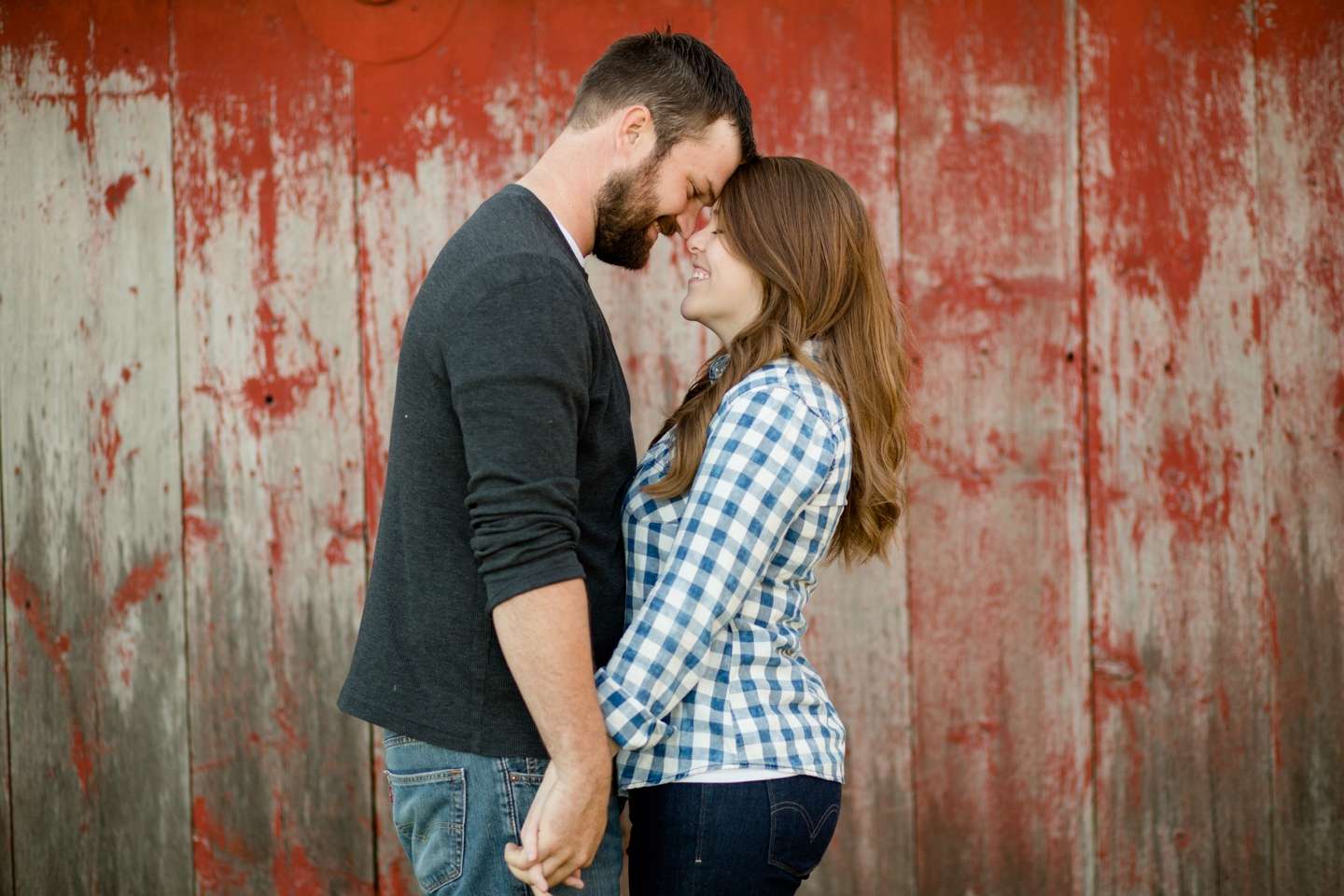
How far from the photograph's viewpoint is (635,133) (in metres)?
1.32

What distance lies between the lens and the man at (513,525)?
3.47 ft

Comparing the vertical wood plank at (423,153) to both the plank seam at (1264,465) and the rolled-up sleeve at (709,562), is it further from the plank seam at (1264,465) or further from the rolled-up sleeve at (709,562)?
the plank seam at (1264,465)

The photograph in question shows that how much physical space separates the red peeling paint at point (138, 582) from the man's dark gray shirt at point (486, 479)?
107 cm

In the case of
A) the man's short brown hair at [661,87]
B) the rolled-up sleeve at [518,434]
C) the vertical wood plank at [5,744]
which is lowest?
the vertical wood plank at [5,744]

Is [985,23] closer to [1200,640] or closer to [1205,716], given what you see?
[1200,640]

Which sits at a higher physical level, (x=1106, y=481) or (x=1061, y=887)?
(x=1106, y=481)

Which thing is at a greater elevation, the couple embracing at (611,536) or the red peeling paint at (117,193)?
the red peeling paint at (117,193)

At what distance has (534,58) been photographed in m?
1.99

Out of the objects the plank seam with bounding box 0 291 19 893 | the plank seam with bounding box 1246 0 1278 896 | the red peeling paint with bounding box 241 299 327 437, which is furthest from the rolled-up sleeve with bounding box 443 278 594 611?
the plank seam with bounding box 1246 0 1278 896

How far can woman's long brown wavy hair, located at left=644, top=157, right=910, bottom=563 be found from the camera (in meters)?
1.34

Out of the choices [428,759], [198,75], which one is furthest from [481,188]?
[428,759]

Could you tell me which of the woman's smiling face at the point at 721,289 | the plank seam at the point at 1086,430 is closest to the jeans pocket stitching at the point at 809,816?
the woman's smiling face at the point at 721,289

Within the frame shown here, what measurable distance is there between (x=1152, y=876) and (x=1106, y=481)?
89cm

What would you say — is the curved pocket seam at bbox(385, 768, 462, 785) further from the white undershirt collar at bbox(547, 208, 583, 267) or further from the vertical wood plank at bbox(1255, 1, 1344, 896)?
the vertical wood plank at bbox(1255, 1, 1344, 896)
